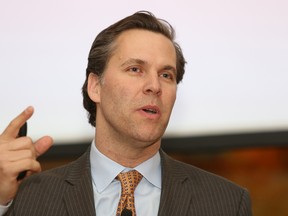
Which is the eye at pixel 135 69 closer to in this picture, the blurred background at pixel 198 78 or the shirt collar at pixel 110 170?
the shirt collar at pixel 110 170

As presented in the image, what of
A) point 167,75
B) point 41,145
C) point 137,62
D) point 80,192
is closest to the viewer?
point 41,145

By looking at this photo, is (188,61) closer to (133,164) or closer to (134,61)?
(134,61)

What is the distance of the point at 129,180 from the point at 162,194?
0.55 feet

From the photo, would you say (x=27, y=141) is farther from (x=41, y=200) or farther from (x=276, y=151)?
(x=276, y=151)

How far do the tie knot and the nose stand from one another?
0.40 m

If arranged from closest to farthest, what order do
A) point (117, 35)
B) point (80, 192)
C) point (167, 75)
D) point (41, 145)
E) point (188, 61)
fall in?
point (41, 145) → point (80, 192) → point (167, 75) → point (117, 35) → point (188, 61)

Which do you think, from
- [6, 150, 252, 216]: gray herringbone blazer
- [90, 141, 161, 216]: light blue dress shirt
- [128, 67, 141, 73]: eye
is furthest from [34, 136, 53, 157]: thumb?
[128, 67, 141, 73]: eye

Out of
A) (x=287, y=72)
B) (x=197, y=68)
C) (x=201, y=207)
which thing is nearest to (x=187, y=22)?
(x=197, y=68)

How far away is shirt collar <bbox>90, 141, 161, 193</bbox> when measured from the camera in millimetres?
2580

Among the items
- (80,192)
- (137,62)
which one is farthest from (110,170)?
(137,62)

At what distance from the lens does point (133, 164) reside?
2.66 m

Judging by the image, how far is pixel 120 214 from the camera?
2391mm

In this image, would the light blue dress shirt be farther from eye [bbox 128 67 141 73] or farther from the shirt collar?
eye [bbox 128 67 141 73]

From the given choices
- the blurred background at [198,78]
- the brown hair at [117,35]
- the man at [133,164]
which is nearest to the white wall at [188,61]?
the blurred background at [198,78]
